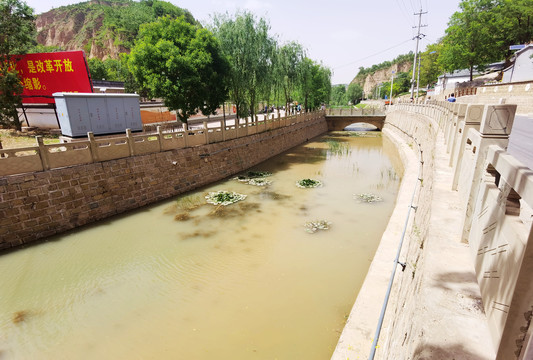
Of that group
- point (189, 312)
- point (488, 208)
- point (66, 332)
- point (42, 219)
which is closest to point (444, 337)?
point (488, 208)

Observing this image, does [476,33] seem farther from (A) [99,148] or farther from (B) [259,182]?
(A) [99,148]

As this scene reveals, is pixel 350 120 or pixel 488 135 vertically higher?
pixel 488 135

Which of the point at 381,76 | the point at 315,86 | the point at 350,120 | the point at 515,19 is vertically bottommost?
the point at 350,120

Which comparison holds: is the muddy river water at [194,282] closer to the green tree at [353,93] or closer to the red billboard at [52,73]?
the red billboard at [52,73]

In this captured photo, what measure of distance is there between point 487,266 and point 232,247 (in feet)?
22.9

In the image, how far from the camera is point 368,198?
11.9m

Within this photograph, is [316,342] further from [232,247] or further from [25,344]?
[25,344]

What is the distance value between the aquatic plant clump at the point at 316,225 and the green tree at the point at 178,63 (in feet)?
31.1

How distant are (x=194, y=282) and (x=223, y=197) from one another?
551 cm

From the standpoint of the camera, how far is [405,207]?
8.76m

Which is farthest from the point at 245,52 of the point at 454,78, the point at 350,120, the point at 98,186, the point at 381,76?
the point at 381,76

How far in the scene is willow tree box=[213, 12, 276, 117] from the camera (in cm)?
1683

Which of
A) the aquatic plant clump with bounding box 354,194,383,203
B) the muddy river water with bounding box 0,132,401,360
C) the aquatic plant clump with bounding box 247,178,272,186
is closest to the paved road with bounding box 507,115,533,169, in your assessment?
the muddy river water with bounding box 0,132,401,360

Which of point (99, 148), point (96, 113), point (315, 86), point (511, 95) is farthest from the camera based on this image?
point (315, 86)
